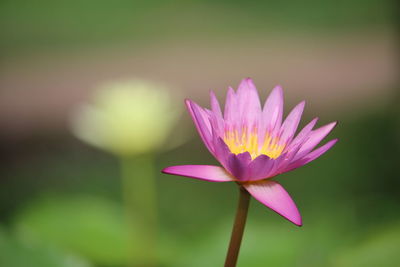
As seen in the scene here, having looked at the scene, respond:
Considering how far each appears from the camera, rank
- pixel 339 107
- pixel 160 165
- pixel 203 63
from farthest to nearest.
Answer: pixel 203 63
pixel 339 107
pixel 160 165

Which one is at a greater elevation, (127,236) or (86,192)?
(86,192)

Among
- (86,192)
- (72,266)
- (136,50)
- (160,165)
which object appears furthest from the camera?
(136,50)

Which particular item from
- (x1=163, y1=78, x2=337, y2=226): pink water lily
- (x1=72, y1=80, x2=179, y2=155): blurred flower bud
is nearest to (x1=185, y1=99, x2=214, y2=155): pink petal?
(x1=163, y1=78, x2=337, y2=226): pink water lily

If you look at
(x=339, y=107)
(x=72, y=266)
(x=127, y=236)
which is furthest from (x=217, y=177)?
(x=339, y=107)

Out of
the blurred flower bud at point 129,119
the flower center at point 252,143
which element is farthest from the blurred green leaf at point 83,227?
the flower center at point 252,143

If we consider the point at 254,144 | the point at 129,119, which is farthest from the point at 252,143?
the point at 129,119

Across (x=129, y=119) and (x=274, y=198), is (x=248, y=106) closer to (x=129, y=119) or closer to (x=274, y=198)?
(x=274, y=198)

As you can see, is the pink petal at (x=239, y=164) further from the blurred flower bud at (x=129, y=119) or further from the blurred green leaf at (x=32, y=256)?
the blurred flower bud at (x=129, y=119)

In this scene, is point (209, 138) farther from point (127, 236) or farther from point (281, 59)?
point (281, 59)
